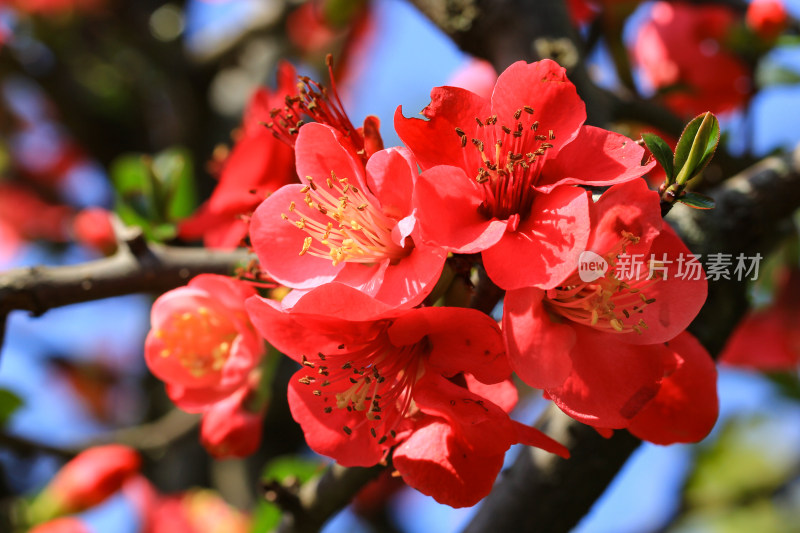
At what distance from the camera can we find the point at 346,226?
900 mm

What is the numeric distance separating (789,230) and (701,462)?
1.43 meters

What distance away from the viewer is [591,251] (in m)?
0.81

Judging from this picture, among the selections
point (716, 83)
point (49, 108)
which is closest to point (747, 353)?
point (716, 83)

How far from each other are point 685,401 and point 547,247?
1.05ft

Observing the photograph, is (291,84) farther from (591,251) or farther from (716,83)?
(716,83)

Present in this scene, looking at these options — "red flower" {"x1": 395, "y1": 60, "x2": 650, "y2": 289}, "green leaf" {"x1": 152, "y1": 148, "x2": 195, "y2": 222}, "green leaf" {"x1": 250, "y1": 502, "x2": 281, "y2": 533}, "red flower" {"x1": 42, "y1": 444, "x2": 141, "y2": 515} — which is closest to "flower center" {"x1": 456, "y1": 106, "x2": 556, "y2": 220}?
"red flower" {"x1": 395, "y1": 60, "x2": 650, "y2": 289}

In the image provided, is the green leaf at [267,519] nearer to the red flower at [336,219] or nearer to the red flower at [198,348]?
the red flower at [198,348]

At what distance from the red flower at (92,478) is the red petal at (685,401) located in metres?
1.28

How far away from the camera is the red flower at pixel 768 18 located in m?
1.65

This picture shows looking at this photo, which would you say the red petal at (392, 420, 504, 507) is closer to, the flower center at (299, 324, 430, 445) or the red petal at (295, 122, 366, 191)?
the flower center at (299, 324, 430, 445)

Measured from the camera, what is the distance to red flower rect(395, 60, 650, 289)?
2.52 ft

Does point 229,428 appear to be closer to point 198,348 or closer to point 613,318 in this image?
point 198,348

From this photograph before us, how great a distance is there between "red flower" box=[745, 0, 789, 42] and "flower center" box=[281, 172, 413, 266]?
1261 millimetres

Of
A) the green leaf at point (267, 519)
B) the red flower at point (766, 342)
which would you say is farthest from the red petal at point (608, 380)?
the red flower at point (766, 342)
